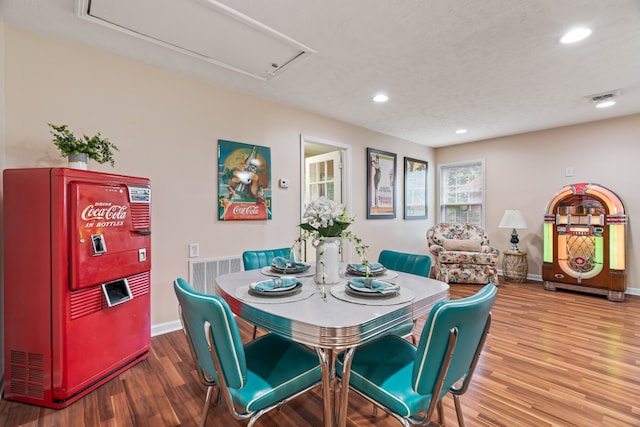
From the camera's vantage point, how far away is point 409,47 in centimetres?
234

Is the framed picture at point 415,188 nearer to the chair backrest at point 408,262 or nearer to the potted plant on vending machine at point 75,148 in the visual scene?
the chair backrest at point 408,262

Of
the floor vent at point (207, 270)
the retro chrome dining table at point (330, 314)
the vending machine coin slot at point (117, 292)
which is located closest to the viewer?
the retro chrome dining table at point (330, 314)

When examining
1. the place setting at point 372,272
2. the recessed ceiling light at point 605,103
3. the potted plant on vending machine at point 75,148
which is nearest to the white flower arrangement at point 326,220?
the place setting at point 372,272

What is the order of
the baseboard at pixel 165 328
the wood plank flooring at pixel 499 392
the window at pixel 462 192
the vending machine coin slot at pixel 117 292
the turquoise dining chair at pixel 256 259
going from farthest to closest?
the window at pixel 462 192
the baseboard at pixel 165 328
the turquoise dining chair at pixel 256 259
the vending machine coin slot at pixel 117 292
the wood plank flooring at pixel 499 392

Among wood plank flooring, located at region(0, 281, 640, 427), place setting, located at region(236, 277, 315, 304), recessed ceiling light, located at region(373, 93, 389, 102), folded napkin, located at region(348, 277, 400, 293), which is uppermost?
recessed ceiling light, located at region(373, 93, 389, 102)

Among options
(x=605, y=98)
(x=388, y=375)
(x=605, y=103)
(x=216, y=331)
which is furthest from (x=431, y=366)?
(x=605, y=103)

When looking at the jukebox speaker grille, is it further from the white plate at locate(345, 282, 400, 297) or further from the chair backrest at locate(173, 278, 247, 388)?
the chair backrest at locate(173, 278, 247, 388)

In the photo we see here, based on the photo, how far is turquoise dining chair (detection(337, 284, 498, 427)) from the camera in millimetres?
1050

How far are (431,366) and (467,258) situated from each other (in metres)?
4.09

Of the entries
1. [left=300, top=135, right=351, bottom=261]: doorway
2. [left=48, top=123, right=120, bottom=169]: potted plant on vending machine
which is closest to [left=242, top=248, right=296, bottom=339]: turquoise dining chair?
[left=48, top=123, right=120, bottom=169]: potted plant on vending machine

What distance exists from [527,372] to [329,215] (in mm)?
1943

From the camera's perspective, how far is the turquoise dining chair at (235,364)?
1.10m

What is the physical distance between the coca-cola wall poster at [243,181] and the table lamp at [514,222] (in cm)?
389

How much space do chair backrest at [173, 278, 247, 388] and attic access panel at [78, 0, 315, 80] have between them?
177 cm
